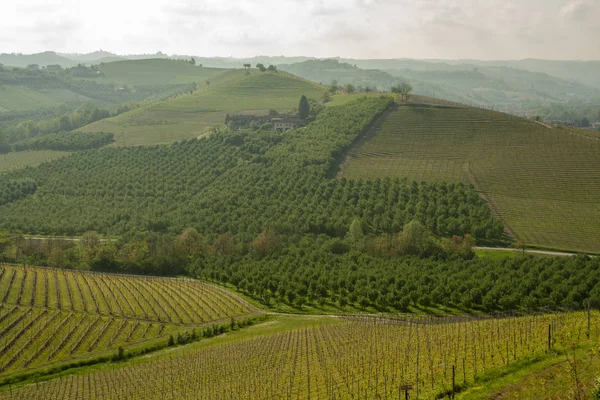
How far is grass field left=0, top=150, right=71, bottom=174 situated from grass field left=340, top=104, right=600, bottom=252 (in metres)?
85.8

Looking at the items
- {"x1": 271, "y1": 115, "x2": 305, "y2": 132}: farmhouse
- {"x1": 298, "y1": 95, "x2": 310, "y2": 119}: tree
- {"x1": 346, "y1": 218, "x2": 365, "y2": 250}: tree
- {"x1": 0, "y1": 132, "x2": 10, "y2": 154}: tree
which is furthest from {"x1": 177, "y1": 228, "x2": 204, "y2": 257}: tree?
{"x1": 0, "y1": 132, "x2": 10, "y2": 154}: tree

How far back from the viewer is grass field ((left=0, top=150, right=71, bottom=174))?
483ft

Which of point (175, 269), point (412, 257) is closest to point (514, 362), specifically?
point (412, 257)

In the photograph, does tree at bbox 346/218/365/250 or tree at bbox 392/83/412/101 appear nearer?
tree at bbox 346/218/365/250

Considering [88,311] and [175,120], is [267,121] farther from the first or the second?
[88,311]

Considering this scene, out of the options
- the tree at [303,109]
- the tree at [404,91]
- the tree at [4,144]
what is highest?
the tree at [404,91]

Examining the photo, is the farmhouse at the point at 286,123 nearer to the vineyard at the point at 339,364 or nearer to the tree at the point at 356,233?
the tree at the point at 356,233

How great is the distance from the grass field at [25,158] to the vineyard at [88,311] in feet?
263

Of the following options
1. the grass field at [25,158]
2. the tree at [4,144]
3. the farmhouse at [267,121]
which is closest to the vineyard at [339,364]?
the farmhouse at [267,121]

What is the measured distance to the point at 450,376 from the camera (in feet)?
101

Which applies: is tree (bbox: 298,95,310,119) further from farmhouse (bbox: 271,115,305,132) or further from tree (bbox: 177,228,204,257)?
tree (bbox: 177,228,204,257)

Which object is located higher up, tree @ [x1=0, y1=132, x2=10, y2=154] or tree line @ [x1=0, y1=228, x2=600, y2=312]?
tree @ [x1=0, y1=132, x2=10, y2=154]

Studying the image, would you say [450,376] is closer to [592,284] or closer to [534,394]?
[534,394]

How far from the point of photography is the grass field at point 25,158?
14714 centimetres
